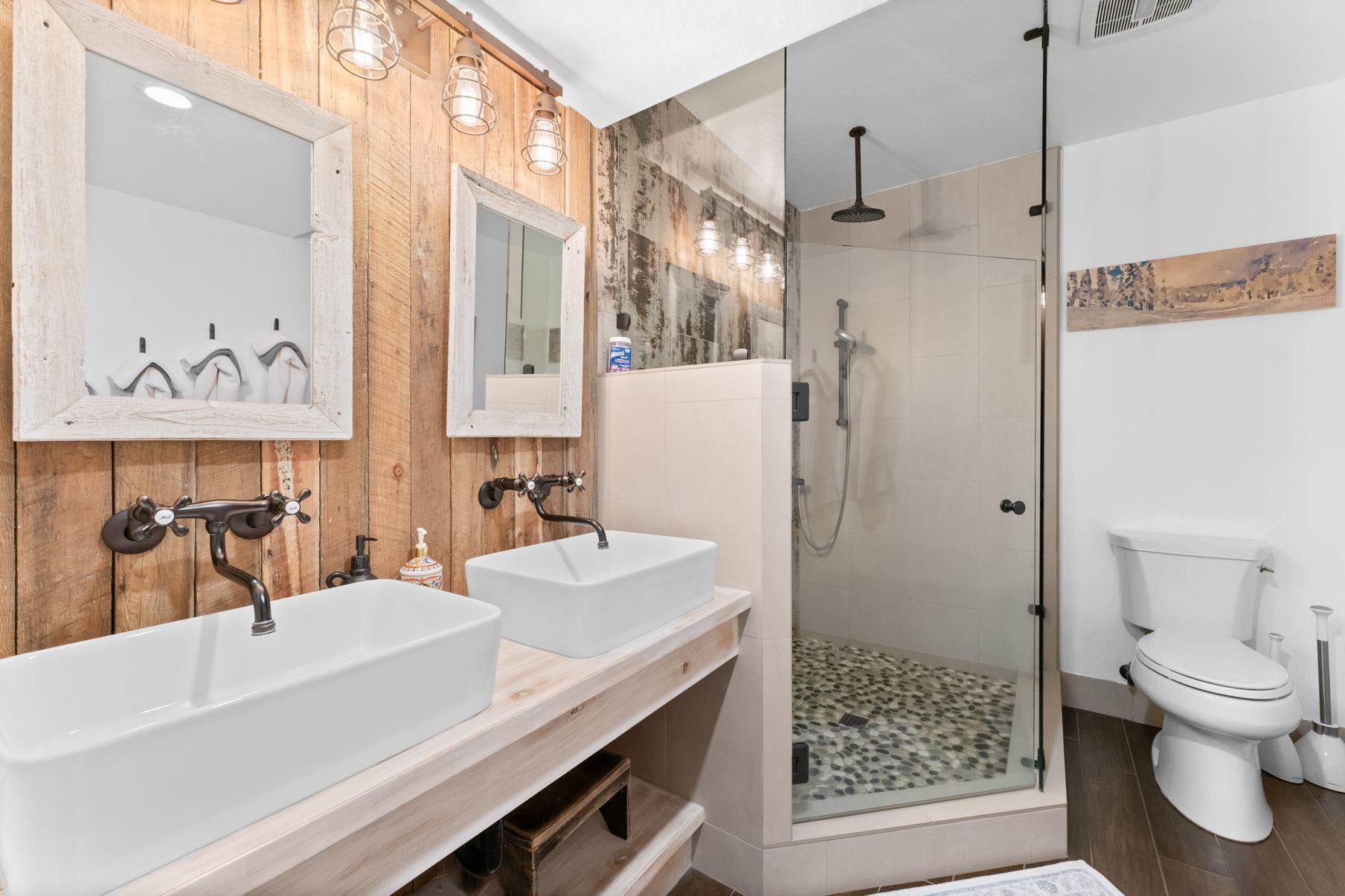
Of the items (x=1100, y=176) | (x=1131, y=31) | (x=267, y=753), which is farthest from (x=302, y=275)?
(x=1100, y=176)

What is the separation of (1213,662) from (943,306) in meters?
1.41

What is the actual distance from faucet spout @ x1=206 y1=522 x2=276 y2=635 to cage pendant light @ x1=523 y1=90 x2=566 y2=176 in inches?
44.2

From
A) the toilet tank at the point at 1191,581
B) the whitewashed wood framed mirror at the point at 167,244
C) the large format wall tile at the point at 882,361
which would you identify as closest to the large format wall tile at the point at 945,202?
the large format wall tile at the point at 882,361

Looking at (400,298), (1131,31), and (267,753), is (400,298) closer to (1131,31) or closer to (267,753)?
(267,753)

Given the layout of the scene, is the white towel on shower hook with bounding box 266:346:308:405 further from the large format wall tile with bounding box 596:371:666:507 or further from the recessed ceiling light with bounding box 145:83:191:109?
the large format wall tile with bounding box 596:371:666:507

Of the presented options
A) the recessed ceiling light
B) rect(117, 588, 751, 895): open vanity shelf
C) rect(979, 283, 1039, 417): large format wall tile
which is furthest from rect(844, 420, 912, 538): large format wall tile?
the recessed ceiling light

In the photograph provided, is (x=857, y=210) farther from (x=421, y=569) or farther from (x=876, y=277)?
(x=421, y=569)

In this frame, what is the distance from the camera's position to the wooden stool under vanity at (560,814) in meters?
1.25

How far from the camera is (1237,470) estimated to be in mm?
2184

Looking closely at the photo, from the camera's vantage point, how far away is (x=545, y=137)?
1.51m

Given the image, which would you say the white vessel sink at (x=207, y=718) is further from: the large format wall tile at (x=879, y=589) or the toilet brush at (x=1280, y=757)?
the toilet brush at (x=1280, y=757)

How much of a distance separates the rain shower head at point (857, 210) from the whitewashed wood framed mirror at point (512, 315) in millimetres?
925

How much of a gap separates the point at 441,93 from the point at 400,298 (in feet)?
1.71

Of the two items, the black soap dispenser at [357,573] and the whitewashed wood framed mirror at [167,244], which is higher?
the whitewashed wood framed mirror at [167,244]
